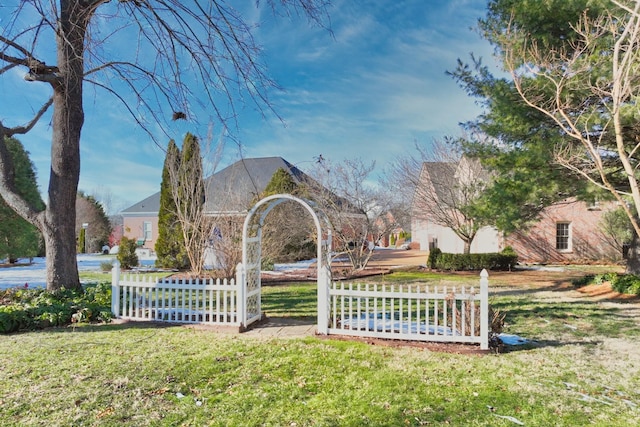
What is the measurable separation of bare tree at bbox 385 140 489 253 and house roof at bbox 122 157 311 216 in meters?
4.87

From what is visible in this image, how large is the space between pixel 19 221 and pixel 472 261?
19.7 m

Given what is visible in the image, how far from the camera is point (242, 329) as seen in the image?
21.6 ft

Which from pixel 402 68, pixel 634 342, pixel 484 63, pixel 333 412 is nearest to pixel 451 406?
pixel 333 412

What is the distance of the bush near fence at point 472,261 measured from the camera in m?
16.9

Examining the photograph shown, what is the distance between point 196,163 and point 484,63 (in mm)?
8666

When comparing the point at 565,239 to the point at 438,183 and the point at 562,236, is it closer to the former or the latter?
the point at 562,236

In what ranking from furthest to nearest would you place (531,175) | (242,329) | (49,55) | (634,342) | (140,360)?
(531,175)
(242,329)
(634,342)
(49,55)
(140,360)

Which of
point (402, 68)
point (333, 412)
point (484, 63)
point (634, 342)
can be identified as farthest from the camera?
point (402, 68)

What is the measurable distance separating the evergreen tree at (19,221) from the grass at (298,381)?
537 inches

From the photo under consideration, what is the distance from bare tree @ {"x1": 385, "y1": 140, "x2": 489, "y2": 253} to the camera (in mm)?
17719

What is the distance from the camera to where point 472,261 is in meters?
17.0

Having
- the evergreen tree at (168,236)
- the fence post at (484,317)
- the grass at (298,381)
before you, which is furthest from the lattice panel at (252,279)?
the evergreen tree at (168,236)

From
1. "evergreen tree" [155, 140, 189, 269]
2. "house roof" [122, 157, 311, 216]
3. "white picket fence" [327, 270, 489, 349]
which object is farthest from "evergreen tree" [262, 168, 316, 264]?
"white picket fence" [327, 270, 489, 349]

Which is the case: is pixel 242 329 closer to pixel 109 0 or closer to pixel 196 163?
pixel 109 0
